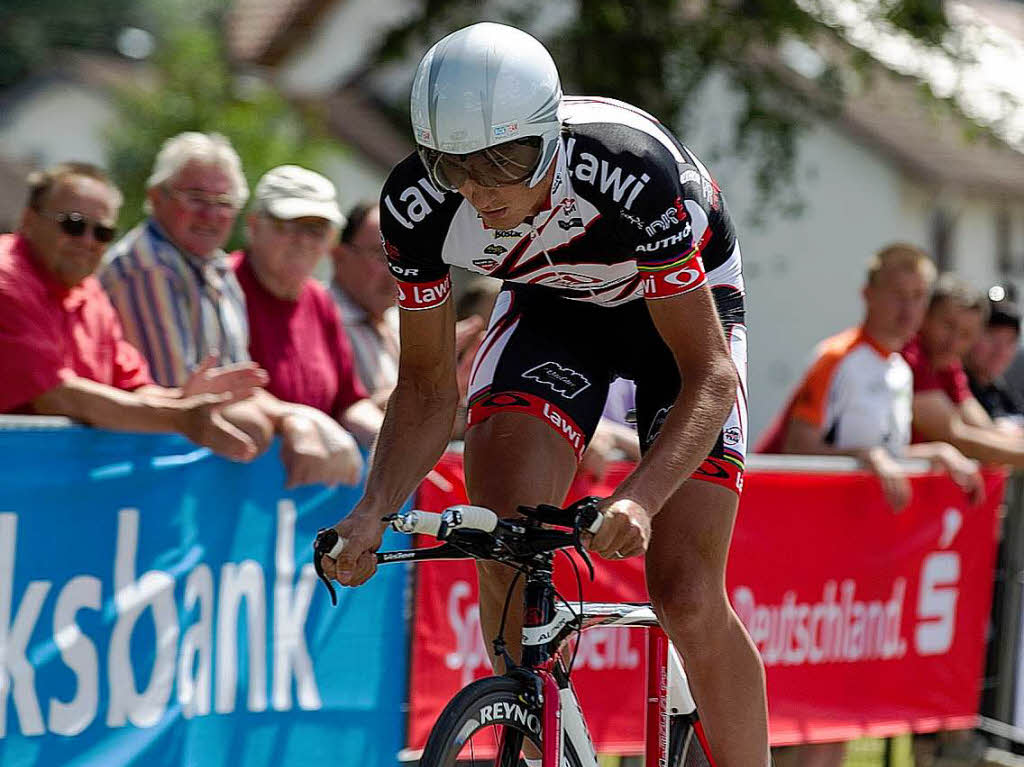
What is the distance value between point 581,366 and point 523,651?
3.14ft

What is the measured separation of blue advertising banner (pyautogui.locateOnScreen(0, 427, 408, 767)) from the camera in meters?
4.84

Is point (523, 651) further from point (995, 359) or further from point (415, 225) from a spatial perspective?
point (995, 359)

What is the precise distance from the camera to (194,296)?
568 centimetres

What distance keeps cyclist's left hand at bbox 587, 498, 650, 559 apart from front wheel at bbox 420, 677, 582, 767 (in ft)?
1.42

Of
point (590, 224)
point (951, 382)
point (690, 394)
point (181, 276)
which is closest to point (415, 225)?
point (590, 224)

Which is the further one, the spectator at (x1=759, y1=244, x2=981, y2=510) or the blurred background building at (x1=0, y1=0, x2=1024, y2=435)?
the blurred background building at (x1=0, y1=0, x2=1024, y2=435)

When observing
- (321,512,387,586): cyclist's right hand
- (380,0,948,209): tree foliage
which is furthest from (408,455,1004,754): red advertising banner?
(380,0,948,209): tree foliage


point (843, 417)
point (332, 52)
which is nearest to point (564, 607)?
point (843, 417)

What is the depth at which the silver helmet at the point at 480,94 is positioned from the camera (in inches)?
126

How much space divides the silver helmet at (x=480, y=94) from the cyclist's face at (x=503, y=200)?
6 cm

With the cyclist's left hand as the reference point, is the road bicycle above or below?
below

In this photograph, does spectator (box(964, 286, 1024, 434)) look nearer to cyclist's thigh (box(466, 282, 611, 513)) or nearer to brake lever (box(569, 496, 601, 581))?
cyclist's thigh (box(466, 282, 611, 513))

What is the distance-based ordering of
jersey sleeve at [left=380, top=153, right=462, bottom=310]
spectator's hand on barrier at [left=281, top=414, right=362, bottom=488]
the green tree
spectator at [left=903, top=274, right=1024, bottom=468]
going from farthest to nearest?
the green tree, spectator at [left=903, top=274, right=1024, bottom=468], spectator's hand on barrier at [left=281, top=414, right=362, bottom=488], jersey sleeve at [left=380, top=153, right=462, bottom=310]

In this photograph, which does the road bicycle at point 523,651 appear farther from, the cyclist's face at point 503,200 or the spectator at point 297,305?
the spectator at point 297,305
